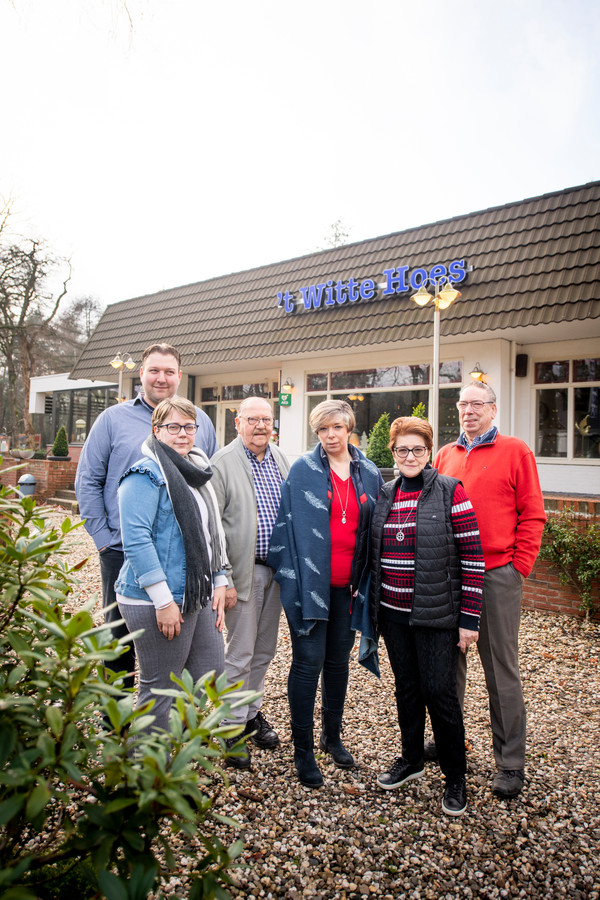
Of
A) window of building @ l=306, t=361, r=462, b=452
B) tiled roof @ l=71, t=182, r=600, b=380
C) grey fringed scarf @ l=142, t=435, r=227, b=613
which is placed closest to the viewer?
grey fringed scarf @ l=142, t=435, r=227, b=613

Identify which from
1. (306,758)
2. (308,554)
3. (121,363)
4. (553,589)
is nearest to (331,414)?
(308,554)

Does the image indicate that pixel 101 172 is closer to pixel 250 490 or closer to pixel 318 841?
pixel 250 490

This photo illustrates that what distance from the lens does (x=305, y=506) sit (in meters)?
2.79

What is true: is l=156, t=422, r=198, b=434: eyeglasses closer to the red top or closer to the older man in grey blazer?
the older man in grey blazer

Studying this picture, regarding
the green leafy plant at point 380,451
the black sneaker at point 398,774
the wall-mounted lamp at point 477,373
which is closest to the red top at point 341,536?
the black sneaker at point 398,774

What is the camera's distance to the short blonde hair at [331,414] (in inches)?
113

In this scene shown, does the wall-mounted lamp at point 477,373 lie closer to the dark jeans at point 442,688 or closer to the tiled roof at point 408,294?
the tiled roof at point 408,294

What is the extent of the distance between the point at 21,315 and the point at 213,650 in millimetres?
25564

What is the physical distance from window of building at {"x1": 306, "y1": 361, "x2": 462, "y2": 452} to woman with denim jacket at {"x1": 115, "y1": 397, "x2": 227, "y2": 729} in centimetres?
781

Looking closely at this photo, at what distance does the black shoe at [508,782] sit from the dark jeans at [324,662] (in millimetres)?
880

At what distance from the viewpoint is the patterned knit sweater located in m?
2.54

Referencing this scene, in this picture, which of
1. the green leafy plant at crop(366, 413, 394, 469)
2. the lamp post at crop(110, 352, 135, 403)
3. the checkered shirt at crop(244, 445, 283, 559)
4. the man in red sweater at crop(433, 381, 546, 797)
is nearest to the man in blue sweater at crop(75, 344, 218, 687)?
the checkered shirt at crop(244, 445, 283, 559)

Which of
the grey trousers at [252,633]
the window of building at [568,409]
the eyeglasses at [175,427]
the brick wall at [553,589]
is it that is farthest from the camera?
the window of building at [568,409]

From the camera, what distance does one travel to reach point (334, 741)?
3.00 meters
